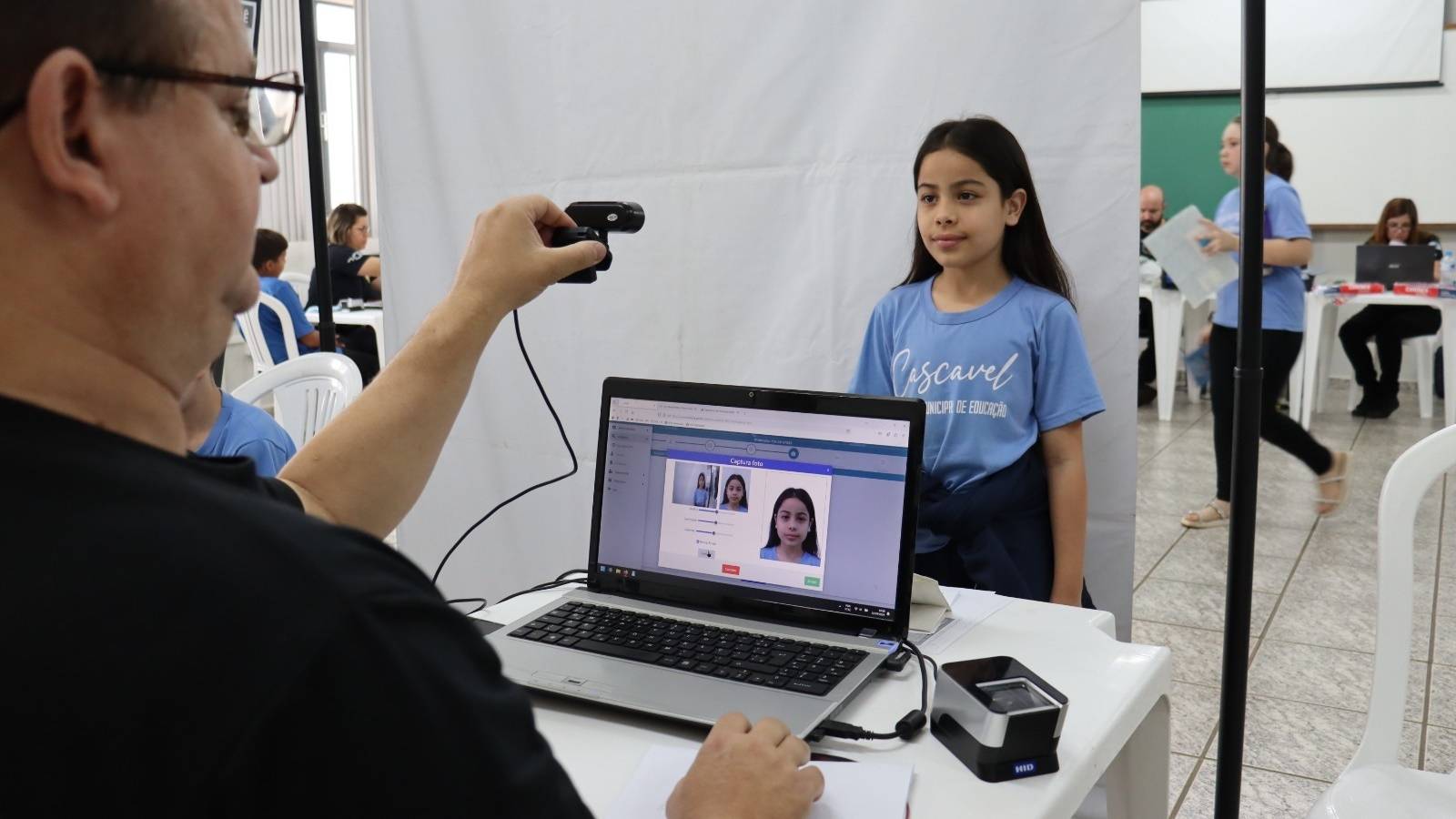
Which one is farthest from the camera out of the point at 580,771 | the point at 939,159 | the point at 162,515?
the point at 939,159

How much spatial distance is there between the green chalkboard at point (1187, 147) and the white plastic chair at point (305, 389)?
6826 millimetres

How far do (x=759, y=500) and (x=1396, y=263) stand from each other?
6.20 meters

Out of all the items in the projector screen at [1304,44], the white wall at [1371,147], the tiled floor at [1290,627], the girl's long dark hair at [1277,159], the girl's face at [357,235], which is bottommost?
the tiled floor at [1290,627]

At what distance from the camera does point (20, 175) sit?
44 cm

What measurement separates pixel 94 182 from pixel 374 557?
18 centimetres

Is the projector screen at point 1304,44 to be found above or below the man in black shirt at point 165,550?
above

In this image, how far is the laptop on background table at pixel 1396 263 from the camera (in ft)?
20.1

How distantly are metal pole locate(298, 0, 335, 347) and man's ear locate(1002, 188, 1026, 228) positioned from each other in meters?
1.19

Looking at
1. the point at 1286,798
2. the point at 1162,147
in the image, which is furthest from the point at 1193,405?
the point at 1286,798

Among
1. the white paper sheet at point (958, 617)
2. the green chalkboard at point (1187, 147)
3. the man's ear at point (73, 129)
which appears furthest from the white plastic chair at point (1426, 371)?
the man's ear at point (73, 129)

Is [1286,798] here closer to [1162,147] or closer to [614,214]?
[614,214]

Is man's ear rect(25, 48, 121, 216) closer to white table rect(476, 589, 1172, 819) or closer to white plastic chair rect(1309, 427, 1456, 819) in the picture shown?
white table rect(476, 589, 1172, 819)

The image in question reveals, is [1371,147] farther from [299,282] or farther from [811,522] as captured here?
[811,522]

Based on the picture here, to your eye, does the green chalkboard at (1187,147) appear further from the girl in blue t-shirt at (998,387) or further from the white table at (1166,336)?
the girl in blue t-shirt at (998,387)
